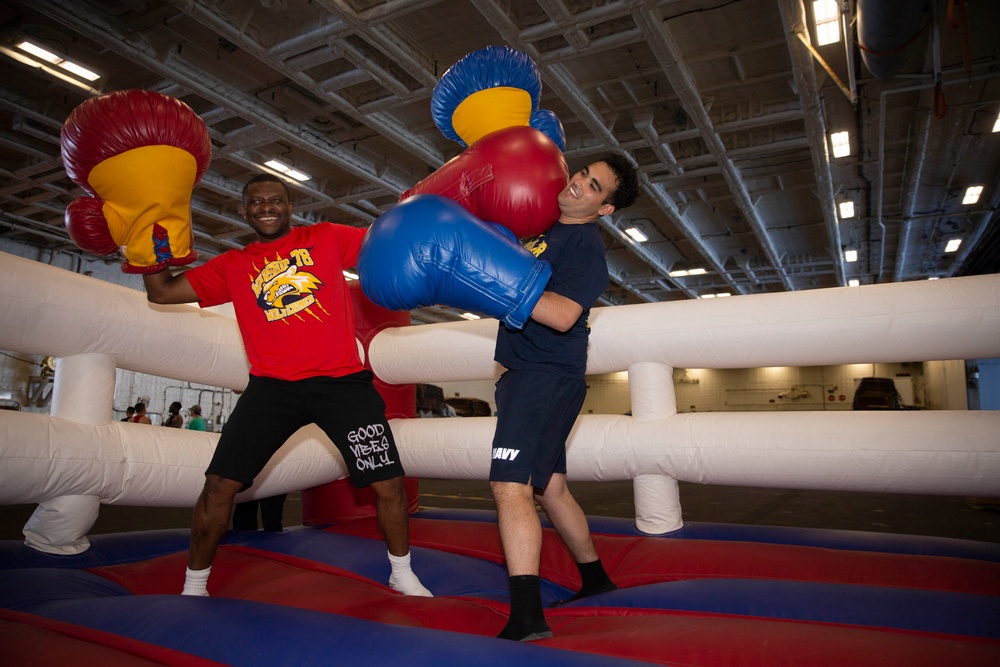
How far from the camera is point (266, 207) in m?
1.87

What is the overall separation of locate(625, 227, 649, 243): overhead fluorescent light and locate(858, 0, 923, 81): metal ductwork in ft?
17.0

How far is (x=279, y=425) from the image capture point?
68.7 inches

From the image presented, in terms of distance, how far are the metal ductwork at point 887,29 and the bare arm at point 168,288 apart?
3737mm

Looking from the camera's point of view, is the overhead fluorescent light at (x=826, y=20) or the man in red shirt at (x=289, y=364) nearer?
the man in red shirt at (x=289, y=364)

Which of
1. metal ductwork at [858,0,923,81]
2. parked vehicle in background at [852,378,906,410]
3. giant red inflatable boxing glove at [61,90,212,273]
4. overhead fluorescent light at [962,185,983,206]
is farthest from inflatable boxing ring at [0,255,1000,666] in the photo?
parked vehicle in background at [852,378,906,410]

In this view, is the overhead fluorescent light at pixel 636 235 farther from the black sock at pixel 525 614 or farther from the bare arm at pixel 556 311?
the black sock at pixel 525 614

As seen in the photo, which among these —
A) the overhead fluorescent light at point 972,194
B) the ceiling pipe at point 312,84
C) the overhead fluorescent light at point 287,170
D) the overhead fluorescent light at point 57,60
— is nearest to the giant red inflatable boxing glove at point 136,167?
the ceiling pipe at point 312,84

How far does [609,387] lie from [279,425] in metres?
18.9

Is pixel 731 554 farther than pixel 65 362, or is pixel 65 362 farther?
pixel 65 362

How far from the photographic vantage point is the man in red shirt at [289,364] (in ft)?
5.50

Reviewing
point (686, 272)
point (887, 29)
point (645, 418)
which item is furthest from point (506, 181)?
point (686, 272)

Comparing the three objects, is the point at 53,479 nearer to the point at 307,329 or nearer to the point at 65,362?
the point at 65,362

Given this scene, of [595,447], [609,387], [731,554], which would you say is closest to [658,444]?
[595,447]

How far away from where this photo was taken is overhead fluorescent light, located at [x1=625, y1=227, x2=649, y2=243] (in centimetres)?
923
